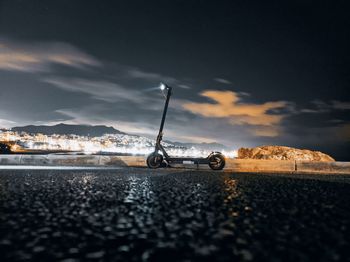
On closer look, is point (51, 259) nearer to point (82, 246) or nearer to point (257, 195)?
point (82, 246)

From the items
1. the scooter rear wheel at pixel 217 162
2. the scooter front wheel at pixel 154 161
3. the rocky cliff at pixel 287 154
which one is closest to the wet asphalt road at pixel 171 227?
the scooter rear wheel at pixel 217 162

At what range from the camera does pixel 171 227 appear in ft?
16.5

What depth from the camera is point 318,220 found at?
571 centimetres

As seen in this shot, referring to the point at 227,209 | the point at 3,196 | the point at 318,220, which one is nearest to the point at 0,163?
the point at 3,196

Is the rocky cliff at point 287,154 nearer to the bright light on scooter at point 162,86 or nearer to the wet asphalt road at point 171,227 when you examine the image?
the bright light on scooter at point 162,86

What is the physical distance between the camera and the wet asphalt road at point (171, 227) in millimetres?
3730

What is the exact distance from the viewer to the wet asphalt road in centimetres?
373

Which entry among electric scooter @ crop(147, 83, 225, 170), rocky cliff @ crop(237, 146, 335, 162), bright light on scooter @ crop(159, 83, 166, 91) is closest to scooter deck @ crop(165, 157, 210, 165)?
electric scooter @ crop(147, 83, 225, 170)

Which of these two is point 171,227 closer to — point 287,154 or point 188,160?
point 188,160

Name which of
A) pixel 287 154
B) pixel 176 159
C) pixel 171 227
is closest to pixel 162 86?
pixel 176 159

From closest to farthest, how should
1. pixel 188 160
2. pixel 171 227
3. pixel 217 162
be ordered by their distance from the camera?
pixel 171 227 < pixel 217 162 < pixel 188 160

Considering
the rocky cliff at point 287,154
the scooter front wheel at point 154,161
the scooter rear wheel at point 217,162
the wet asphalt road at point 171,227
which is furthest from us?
the rocky cliff at point 287,154

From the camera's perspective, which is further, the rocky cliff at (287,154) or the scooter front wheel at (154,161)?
the rocky cliff at (287,154)

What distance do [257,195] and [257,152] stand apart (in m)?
34.2
